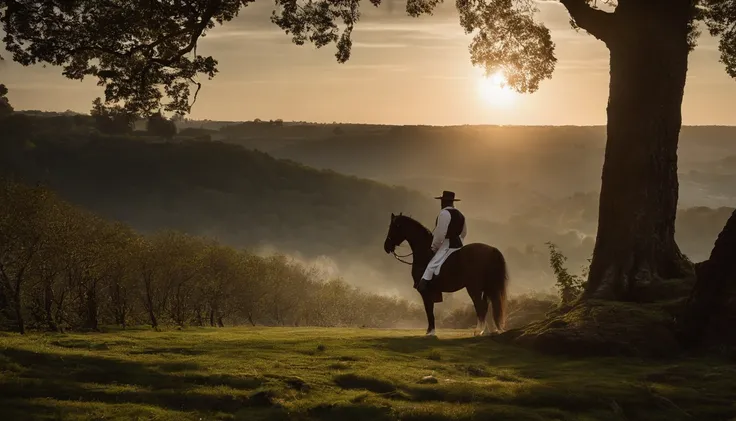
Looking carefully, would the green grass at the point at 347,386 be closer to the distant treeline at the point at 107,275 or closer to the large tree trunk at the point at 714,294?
the large tree trunk at the point at 714,294

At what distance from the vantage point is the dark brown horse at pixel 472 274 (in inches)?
838

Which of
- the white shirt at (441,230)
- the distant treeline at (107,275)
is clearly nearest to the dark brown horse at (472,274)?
the white shirt at (441,230)

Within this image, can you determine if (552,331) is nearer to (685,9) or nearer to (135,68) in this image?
(685,9)

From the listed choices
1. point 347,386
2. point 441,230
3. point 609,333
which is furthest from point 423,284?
point 347,386

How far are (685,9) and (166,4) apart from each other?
16.3 meters

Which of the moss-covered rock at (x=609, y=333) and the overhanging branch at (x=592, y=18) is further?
the overhanging branch at (x=592, y=18)

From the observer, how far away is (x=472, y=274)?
21.3 meters

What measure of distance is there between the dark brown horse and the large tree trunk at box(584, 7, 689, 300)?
279 centimetres

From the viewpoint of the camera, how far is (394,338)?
72.4 ft

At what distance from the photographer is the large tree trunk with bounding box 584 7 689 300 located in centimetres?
2114

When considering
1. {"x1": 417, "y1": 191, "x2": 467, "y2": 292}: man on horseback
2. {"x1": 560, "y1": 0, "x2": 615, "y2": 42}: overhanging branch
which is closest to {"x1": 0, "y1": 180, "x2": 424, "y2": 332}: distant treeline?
{"x1": 417, "y1": 191, "x2": 467, "y2": 292}: man on horseback

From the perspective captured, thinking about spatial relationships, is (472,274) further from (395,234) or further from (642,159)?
(642,159)

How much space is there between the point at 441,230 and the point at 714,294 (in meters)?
7.55

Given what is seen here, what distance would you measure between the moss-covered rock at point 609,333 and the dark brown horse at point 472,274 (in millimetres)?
2064
